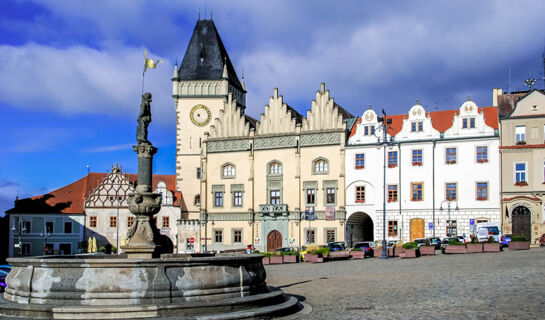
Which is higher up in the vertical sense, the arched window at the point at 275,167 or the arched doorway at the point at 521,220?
the arched window at the point at 275,167

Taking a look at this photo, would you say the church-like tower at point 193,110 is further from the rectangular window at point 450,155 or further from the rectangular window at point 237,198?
the rectangular window at point 450,155

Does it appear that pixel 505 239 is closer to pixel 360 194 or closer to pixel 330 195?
pixel 360 194

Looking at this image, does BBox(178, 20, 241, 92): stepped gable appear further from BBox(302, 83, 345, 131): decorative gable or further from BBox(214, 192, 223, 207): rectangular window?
BBox(302, 83, 345, 131): decorative gable

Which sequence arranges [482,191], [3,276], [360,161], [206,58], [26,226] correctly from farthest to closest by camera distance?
[206,58] < [26,226] < [360,161] < [482,191] < [3,276]

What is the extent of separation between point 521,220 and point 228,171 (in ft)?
A: 89.3

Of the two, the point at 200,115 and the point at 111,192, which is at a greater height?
the point at 200,115

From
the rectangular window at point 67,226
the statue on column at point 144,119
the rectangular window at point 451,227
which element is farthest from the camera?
the rectangular window at point 67,226

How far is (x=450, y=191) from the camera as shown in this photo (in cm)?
5022

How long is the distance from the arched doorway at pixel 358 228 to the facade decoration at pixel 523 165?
12.3 metres

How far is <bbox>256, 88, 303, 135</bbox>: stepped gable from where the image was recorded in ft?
189

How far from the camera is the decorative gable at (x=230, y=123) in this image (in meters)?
60.0

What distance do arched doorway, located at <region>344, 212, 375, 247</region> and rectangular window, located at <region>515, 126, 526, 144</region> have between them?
14.5 metres

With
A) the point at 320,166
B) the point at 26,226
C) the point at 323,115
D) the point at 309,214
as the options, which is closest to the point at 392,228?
the point at 309,214

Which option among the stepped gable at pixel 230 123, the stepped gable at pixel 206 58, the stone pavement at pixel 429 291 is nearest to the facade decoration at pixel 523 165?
the stone pavement at pixel 429 291
